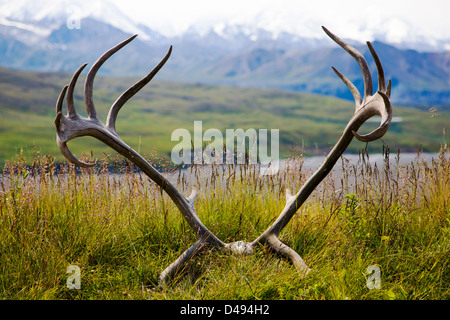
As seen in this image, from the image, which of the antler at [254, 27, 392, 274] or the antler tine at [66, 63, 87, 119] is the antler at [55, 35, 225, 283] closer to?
the antler tine at [66, 63, 87, 119]

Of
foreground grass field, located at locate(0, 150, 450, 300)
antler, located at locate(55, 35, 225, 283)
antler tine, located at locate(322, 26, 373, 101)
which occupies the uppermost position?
antler tine, located at locate(322, 26, 373, 101)

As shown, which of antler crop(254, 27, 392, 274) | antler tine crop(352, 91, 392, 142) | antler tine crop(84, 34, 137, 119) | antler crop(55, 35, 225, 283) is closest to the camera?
antler tine crop(352, 91, 392, 142)

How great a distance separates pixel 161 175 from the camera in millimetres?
3227

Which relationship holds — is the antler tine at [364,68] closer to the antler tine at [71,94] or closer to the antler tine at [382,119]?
the antler tine at [382,119]

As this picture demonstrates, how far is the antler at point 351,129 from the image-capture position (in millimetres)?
2775

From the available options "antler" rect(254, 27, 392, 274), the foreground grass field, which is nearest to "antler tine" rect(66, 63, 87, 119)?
the foreground grass field

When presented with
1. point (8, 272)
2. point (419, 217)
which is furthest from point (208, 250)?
point (419, 217)

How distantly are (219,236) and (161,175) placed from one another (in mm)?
906

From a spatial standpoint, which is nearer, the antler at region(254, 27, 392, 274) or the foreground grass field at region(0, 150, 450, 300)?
the antler at region(254, 27, 392, 274)

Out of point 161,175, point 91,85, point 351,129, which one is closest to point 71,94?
point 91,85

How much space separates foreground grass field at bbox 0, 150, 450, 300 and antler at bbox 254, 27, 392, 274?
0.12 meters

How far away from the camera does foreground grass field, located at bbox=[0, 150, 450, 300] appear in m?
2.95

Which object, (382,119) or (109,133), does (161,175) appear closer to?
(109,133)

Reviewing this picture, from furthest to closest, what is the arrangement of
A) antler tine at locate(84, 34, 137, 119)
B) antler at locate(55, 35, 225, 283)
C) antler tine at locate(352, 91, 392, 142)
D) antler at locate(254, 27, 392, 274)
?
1. antler tine at locate(84, 34, 137, 119)
2. antler at locate(55, 35, 225, 283)
3. antler at locate(254, 27, 392, 274)
4. antler tine at locate(352, 91, 392, 142)
